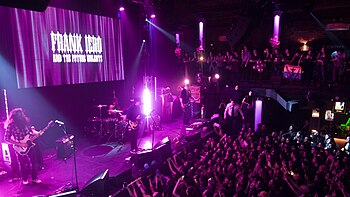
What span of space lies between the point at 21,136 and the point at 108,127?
3.42 metres

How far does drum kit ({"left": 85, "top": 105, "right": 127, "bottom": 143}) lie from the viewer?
8.77 m

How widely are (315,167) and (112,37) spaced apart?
25.3 feet

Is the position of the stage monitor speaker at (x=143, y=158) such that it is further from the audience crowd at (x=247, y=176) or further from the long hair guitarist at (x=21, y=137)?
the long hair guitarist at (x=21, y=137)

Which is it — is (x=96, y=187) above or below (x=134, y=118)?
below

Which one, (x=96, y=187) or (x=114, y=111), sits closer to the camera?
(x=96, y=187)

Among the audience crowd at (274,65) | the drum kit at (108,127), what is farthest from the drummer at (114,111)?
the audience crowd at (274,65)

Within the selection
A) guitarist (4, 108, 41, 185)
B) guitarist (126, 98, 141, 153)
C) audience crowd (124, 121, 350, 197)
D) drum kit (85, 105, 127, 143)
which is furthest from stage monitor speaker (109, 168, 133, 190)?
drum kit (85, 105, 127, 143)

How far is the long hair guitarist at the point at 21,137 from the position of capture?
560cm

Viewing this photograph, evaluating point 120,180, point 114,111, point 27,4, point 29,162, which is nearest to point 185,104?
point 114,111

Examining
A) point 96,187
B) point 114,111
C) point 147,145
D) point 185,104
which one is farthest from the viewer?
point 185,104

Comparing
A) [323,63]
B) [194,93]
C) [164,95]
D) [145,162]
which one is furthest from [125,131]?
[323,63]

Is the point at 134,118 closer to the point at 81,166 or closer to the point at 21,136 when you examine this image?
the point at 81,166

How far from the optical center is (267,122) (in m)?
14.4

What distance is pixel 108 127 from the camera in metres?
8.92
